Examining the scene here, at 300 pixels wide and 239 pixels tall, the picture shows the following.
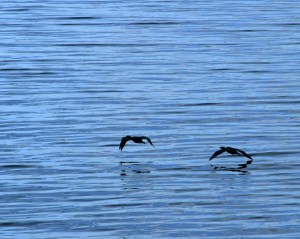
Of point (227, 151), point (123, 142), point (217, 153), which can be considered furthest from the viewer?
point (123, 142)

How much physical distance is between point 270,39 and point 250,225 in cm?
1849

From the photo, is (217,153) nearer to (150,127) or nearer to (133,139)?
(133,139)

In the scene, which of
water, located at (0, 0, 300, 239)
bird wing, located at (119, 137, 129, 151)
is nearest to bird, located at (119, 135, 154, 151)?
A: bird wing, located at (119, 137, 129, 151)

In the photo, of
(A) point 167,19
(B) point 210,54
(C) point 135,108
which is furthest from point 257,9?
(C) point 135,108

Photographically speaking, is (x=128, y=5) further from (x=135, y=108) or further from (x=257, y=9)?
(x=135, y=108)

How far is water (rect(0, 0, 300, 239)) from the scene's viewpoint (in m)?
14.5

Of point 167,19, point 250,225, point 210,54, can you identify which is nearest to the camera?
point 250,225

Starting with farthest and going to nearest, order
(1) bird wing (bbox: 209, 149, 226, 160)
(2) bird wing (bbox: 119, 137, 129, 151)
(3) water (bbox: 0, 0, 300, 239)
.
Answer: (2) bird wing (bbox: 119, 137, 129, 151) → (1) bird wing (bbox: 209, 149, 226, 160) → (3) water (bbox: 0, 0, 300, 239)

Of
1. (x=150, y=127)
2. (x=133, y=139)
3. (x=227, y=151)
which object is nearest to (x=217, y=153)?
(x=227, y=151)

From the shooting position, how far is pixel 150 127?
20219 millimetres

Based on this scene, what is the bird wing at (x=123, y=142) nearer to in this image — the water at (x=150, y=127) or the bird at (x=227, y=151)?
the water at (x=150, y=127)

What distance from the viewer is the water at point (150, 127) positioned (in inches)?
570

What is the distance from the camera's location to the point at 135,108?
72.6ft

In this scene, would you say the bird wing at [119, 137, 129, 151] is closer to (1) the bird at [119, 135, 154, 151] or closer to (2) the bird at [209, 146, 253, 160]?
(1) the bird at [119, 135, 154, 151]
